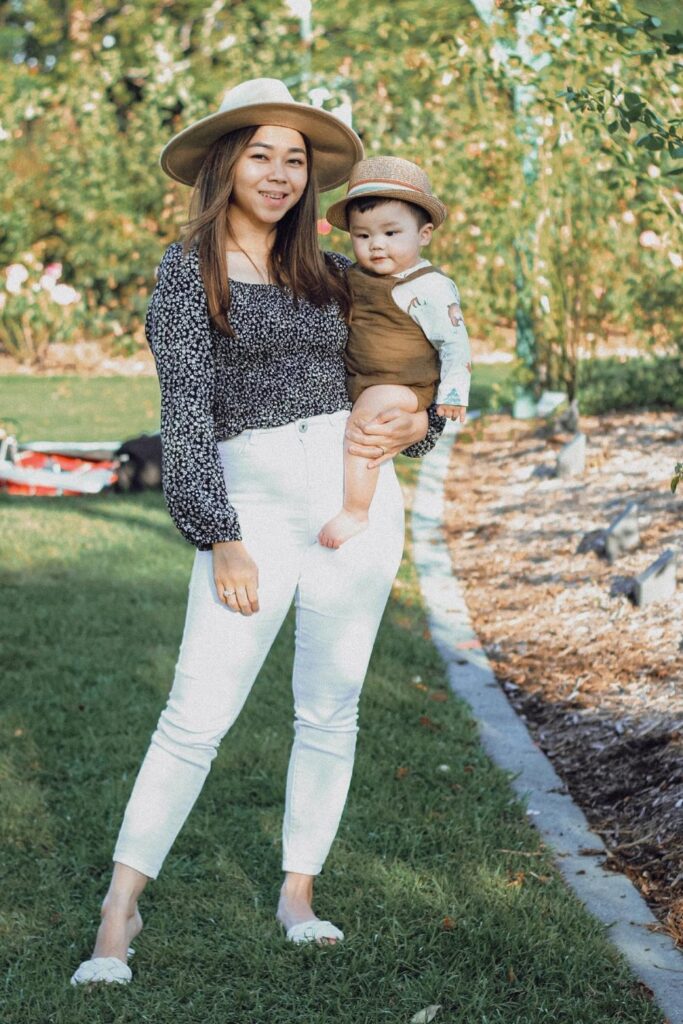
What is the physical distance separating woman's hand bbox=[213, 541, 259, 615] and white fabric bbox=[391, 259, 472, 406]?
1.85 feet

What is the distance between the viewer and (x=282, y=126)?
2805 millimetres

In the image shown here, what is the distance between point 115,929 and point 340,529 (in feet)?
3.36

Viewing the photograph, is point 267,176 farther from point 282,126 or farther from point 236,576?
point 236,576

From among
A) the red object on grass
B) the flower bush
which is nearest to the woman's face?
the red object on grass

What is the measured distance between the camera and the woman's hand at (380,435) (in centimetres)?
279

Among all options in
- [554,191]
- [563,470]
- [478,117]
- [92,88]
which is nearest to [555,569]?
[563,470]

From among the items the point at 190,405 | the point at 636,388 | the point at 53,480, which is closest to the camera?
the point at 190,405

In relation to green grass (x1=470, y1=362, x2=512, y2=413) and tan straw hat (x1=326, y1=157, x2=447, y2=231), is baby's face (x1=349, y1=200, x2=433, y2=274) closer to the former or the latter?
tan straw hat (x1=326, y1=157, x2=447, y2=231)

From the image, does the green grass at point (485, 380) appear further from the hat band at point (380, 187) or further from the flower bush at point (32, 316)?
the hat band at point (380, 187)

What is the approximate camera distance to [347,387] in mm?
2916

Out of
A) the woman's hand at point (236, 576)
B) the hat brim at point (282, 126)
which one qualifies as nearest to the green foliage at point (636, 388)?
the hat brim at point (282, 126)

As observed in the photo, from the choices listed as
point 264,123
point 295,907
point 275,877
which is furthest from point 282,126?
point 275,877

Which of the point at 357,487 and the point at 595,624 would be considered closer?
the point at 357,487

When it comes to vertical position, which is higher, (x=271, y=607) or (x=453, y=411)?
(x=453, y=411)
